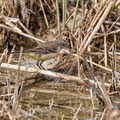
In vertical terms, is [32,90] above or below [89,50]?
below

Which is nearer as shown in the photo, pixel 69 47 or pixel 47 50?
pixel 47 50

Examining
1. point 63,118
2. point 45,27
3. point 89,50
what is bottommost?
point 63,118

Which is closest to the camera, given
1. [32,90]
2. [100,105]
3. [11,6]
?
[100,105]

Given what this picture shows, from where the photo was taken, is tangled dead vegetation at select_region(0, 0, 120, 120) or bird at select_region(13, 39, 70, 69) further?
bird at select_region(13, 39, 70, 69)

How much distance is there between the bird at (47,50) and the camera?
7262 millimetres

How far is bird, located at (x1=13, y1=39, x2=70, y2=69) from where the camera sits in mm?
7262

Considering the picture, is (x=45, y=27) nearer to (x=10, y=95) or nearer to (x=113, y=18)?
(x=113, y=18)

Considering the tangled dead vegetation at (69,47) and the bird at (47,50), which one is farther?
the bird at (47,50)

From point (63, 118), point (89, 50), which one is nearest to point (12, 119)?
point (63, 118)

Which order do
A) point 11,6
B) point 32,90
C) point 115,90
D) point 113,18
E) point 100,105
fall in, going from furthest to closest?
1. point 11,6
2. point 113,18
3. point 32,90
4. point 115,90
5. point 100,105

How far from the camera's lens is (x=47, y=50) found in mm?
7340

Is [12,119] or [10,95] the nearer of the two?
[12,119]

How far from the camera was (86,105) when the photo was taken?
5734 mm

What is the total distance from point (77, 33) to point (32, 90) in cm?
179
